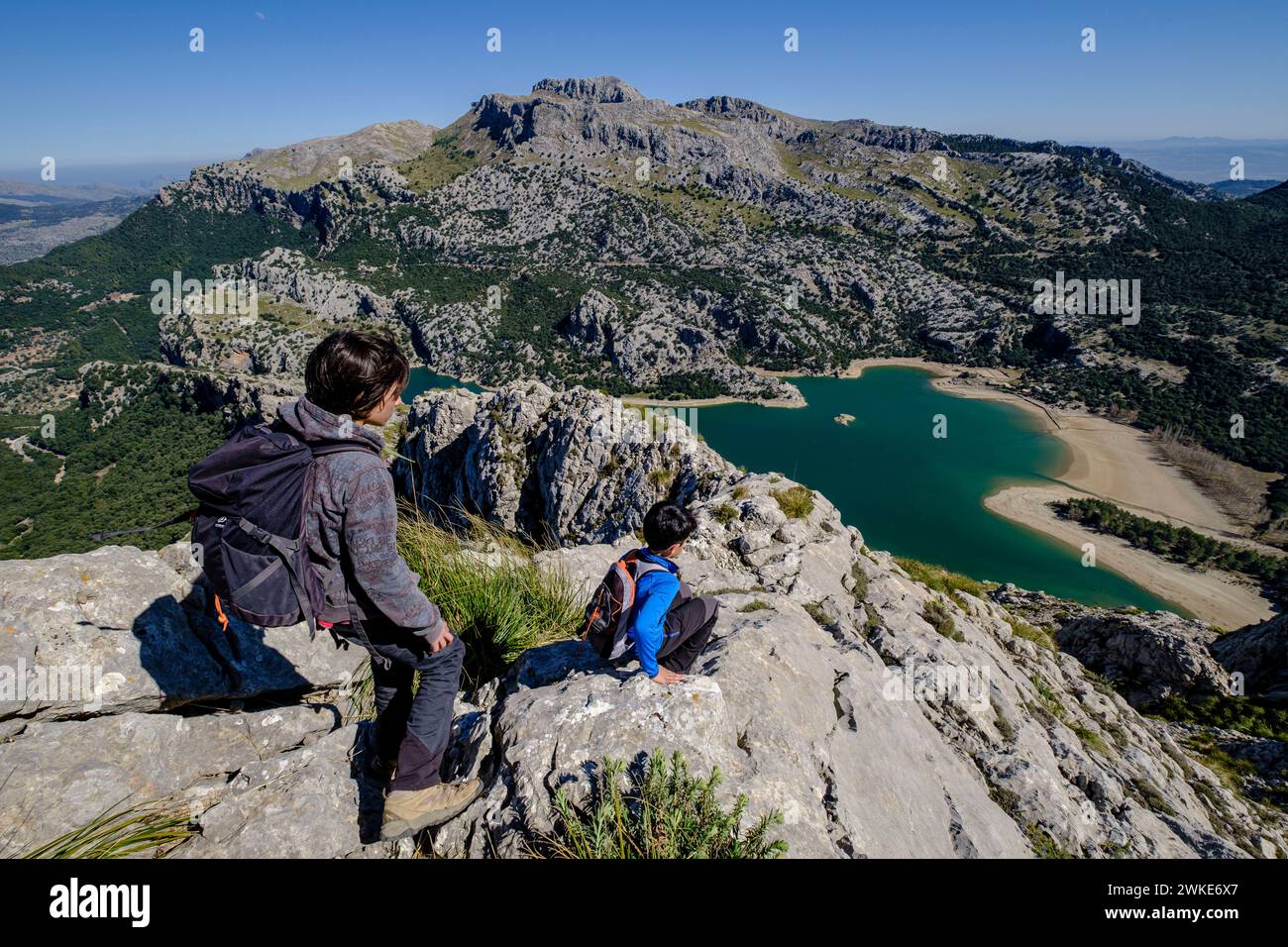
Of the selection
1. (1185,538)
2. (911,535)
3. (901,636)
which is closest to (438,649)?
(901,636)

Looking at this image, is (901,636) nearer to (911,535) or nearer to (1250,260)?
(911,535)

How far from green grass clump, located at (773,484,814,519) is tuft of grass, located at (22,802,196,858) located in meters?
9.63

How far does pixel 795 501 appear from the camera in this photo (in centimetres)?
1145

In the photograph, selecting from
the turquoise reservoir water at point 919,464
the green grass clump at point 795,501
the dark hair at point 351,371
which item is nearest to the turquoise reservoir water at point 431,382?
the turquoise reservoir water at point 919,464

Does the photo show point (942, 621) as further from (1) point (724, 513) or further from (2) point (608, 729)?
(2) point (608, 729)

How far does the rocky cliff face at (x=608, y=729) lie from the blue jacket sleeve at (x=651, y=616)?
0.29 m

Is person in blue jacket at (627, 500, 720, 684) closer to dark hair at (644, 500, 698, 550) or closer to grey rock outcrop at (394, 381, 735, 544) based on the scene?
dark hair at (644, 500, 698, 550)

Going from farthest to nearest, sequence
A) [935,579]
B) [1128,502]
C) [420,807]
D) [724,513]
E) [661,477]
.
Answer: [1128,502] → [661,477] → [935,579] → [724,513] → [420,807]

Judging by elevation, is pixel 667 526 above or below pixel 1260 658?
above

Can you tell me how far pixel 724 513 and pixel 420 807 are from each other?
306 inches

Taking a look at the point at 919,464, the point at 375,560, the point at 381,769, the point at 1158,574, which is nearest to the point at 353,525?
the point at 375,560

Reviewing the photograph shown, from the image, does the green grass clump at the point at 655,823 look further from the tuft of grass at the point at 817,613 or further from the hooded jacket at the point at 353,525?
the tuft of grass at the point at 817,613
